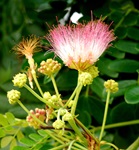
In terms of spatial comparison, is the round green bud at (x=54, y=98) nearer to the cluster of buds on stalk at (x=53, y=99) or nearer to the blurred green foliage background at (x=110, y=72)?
the cluster of buds on stalk at (x=53, y=99)

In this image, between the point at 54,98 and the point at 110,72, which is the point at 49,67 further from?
the point at 110,72

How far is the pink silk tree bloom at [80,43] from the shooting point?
36.6 inches

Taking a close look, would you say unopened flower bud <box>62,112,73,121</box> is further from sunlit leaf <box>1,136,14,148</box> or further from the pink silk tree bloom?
sunlit leaf <box>1,136,14,148</box>

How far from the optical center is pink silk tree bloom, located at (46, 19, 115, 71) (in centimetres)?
93

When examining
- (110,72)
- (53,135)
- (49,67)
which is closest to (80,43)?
(49,67)

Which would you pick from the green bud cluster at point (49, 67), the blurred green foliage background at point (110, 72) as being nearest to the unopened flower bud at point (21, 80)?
the green bud cluster at point (49, 67)

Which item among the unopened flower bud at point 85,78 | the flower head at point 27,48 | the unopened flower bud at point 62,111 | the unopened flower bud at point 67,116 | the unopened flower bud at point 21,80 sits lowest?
the unopened flower bud at point 67,116

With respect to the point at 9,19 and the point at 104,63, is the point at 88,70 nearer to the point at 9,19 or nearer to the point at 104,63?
the point at 104,63

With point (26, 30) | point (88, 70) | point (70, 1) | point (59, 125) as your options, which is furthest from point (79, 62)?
point (26, 30)

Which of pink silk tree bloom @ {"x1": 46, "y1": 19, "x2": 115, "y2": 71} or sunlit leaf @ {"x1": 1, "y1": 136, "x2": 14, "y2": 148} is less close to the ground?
pink silk tree bloom @ {"x1": 46, "y1": 19, "x2": 115, "y2": 71}

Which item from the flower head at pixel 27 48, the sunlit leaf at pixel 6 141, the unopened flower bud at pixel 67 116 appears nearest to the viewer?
the unopened flower bud at pixel 67 116

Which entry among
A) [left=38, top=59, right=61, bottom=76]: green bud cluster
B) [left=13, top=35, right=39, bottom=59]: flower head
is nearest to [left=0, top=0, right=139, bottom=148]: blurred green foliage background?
[left=13, top=35, right=39, bottom=59]: flower head

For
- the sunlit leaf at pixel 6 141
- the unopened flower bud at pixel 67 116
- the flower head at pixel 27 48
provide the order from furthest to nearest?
1. the sunlit leaf at pixel 6 141
2. the flower head at pixel 27 48
3. the unopened flower bud at pixel 67 116

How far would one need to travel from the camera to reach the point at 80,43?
954mm
